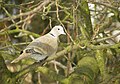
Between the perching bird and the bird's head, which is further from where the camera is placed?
the bird's head

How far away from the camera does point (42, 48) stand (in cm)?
190

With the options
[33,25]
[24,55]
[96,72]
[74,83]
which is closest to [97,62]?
[96,72]

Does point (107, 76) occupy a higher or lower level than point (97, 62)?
lower

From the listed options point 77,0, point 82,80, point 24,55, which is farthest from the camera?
point 77,0

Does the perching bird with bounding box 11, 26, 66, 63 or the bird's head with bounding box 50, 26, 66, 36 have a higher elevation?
the bird's head with bounding box 50, 26, 66, 36

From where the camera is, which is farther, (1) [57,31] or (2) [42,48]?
(1) [57,31]

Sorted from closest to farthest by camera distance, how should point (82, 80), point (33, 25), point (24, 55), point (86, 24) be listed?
point (24, 55)
point (82, 80)
point (86, 24)
point (33, 25)

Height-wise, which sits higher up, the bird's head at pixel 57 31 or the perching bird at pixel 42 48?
the bird's head at pixel 57 31

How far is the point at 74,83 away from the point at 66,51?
0.19m

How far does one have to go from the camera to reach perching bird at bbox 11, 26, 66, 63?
70.8 inches

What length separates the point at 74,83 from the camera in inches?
72.6

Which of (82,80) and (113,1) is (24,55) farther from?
(113,1)

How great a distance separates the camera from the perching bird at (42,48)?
5.90 feet

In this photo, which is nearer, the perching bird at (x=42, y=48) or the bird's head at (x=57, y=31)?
the perching bird at (x=42, y=48)
